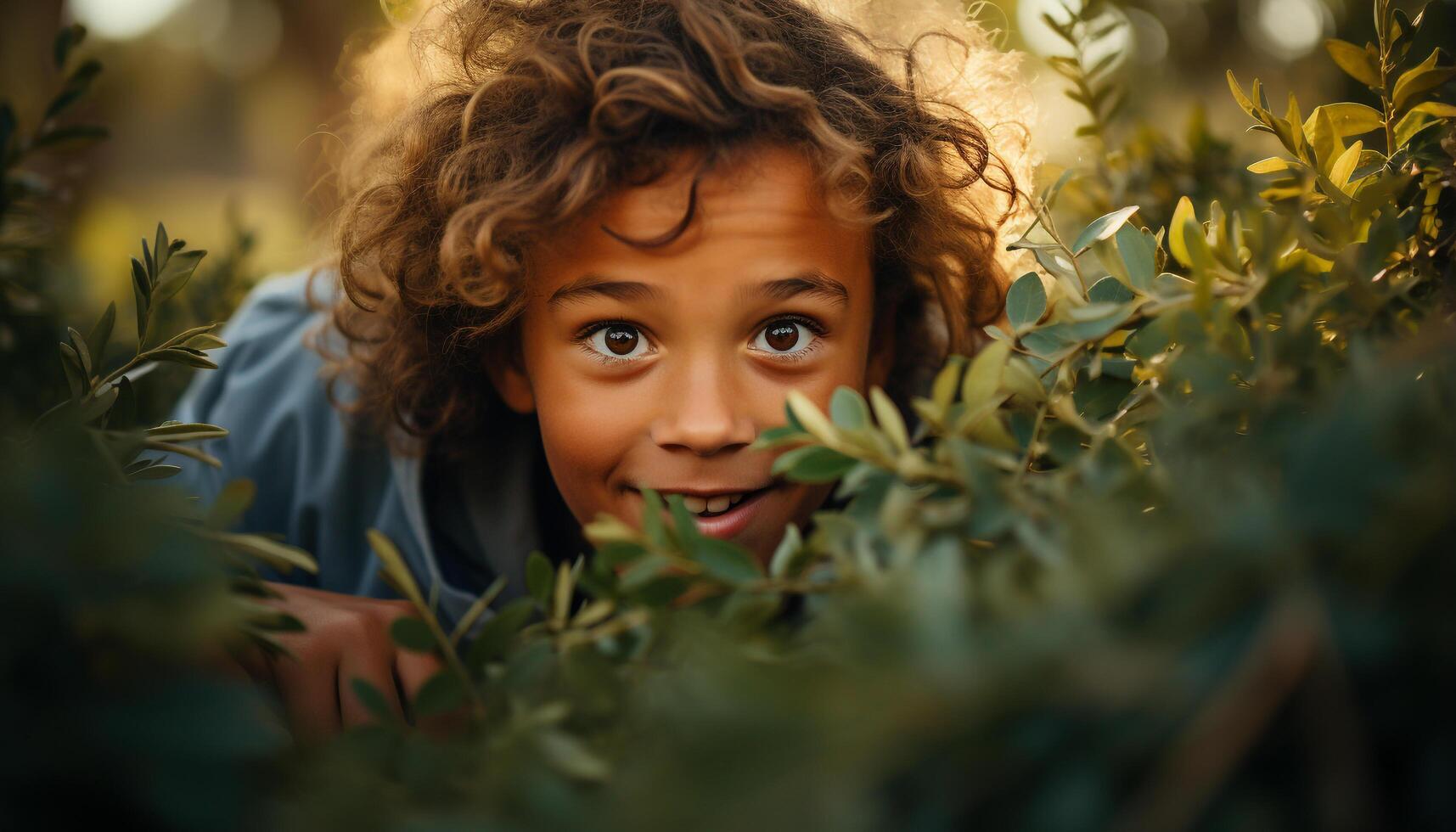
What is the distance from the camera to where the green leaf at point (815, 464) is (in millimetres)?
721

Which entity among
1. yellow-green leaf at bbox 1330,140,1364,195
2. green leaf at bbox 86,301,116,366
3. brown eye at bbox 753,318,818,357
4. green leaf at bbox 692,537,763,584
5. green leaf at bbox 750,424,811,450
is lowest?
green leaf at bbox 692,537,763,584

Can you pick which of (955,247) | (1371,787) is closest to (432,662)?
(1371,787)

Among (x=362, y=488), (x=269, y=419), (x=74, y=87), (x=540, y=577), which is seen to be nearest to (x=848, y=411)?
(x=540, y=577)

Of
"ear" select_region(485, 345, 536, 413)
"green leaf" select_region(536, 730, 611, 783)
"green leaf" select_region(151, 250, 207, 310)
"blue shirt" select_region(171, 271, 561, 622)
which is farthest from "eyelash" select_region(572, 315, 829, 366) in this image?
"green leaf" select_region(536, 730, 611, 783)

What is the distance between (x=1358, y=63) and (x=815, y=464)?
70 cm

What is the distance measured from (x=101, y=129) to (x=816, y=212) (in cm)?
79

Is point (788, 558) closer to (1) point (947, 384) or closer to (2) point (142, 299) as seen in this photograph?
(1) point (947, 384)

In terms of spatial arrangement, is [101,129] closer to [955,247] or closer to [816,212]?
[816,212]

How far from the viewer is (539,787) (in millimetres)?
461

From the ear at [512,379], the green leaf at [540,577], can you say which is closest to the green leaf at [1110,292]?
the green leaf at [540,577]

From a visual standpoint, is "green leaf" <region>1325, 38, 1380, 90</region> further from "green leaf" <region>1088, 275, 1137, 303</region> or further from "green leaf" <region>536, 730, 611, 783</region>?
"green leaf" <region>536, 730, 611, 783</region>

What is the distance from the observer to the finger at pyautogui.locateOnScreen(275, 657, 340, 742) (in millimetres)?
927

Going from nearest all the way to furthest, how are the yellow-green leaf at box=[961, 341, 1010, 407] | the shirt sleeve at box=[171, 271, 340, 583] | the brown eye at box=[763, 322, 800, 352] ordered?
the yellow-green leaf at box=[961, 341, 1010, 407], the brown eye at box=[763, 322, 800, 352], the shirt sleeve at box=[171, 271, 340, 583]

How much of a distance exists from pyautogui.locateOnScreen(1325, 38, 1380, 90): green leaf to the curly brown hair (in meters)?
0.53
